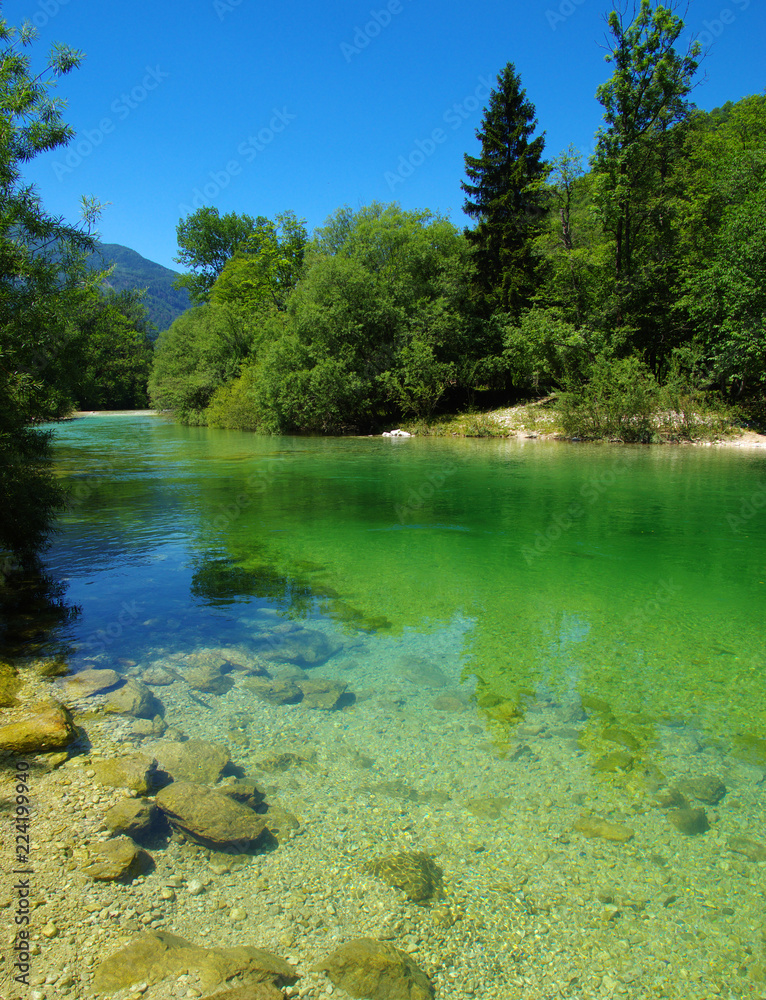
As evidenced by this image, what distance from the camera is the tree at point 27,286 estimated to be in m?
8.37

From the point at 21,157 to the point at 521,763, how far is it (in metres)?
10.2

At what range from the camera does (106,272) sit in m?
10.5

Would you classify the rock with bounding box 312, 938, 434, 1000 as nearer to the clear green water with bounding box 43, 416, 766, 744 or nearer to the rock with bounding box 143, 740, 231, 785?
the rock with bounding box 143, 740, 231, 785

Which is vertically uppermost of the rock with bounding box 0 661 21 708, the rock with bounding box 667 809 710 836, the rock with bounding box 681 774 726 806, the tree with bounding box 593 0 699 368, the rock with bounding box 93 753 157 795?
the tree with bounding box 593 0 699 368

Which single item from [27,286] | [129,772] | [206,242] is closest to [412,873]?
[129,772]

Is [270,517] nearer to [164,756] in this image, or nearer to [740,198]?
[164,756]

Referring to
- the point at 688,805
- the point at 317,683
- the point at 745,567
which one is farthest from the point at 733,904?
the point at 745,567

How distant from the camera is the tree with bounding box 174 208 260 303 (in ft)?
238

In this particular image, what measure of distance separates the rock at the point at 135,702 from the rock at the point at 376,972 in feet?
10.5

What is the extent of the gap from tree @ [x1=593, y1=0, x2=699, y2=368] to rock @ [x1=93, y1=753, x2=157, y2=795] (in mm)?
34996

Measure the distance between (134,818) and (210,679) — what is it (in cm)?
235

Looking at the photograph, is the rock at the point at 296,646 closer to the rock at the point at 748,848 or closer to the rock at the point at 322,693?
the rock at the point at 322,693

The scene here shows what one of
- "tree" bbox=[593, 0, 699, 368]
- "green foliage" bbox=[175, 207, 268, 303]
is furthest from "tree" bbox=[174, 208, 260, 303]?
"tree" bbox=[593, 0, 699, 368]

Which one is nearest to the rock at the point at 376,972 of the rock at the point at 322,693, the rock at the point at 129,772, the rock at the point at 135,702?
the rock at the point at 129,772
